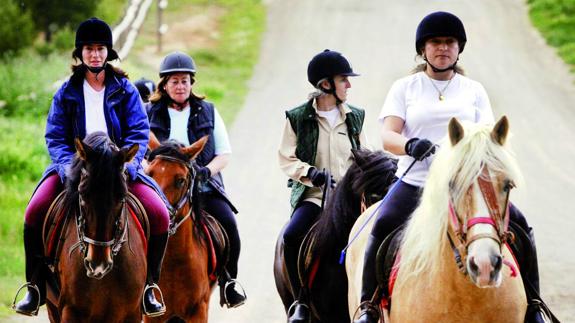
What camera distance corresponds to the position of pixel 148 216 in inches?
313

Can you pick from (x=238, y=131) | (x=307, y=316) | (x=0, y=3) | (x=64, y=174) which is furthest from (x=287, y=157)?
(x=0, y=3)

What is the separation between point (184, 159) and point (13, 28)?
1904cm

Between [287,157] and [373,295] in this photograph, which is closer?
[373,295]

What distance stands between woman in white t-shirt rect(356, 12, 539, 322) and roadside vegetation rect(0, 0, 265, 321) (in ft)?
19.8

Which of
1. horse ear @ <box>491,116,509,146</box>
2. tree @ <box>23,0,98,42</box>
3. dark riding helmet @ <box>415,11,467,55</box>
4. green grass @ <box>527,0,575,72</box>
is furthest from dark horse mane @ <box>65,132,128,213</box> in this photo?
tree @ <box>23,0,98,42</box>

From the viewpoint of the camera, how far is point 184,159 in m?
8.80

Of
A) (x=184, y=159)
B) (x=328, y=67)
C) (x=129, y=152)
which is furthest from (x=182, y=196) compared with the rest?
(x=328, y=67)

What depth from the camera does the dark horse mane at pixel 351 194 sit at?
8.41 m

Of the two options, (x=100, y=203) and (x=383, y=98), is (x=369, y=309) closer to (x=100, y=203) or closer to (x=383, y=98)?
(x=100, y=203)

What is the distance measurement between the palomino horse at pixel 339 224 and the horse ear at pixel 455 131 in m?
2.73

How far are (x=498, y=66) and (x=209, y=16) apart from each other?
11.1m

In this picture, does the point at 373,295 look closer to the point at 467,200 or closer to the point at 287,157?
the point at 467,200

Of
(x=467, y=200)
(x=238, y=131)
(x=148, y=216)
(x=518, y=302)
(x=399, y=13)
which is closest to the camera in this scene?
(x=467, y=200)

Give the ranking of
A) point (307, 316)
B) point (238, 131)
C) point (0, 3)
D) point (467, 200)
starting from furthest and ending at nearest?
point (0, 3), point (238, 131), point (307, 316), point (467, 200)
